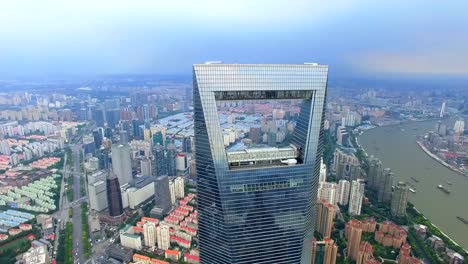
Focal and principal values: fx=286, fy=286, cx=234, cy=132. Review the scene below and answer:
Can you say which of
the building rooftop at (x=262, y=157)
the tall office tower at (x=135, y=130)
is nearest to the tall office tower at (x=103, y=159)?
the tall office tower at (x=135, y=130)

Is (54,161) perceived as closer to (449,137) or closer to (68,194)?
(68,194)

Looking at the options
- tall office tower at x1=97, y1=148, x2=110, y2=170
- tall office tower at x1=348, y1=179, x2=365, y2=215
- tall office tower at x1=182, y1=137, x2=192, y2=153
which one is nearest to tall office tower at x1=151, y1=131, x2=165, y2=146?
tall office tower at x1=182, y1=137, x2=192, y2=153

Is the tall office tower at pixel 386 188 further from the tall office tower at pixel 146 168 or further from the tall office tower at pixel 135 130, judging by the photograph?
the tall office tower at pixel 135 130

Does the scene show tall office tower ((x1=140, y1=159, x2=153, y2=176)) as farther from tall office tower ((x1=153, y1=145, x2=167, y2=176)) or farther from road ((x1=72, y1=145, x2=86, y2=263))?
road ((x1=72, y1=145, x2=86, y2=263))

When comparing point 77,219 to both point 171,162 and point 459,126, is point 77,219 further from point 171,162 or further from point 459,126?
point 459,126

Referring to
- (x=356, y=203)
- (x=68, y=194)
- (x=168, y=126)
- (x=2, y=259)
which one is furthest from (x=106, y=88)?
(x=356, y=203)
